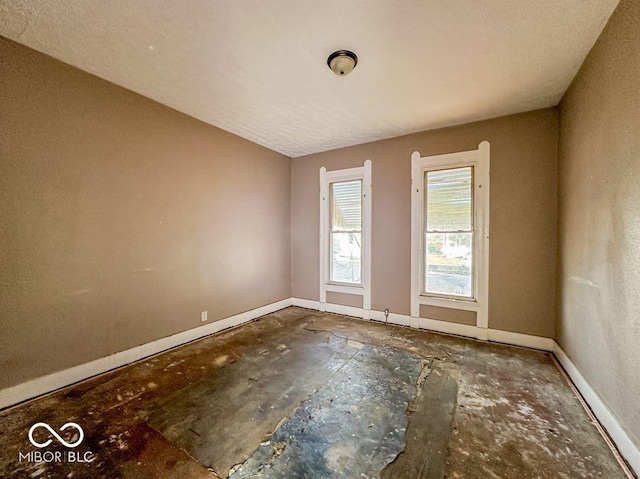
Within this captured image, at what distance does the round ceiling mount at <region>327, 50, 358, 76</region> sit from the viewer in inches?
82.7

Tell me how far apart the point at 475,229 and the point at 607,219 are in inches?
61.0

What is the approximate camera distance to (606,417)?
1.79 metres

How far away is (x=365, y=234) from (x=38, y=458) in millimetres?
3801

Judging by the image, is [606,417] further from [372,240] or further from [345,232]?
[345,232]

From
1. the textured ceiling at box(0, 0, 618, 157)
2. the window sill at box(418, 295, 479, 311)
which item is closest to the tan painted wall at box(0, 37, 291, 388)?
the textured ceiling at box(0, 0, 618, 157)

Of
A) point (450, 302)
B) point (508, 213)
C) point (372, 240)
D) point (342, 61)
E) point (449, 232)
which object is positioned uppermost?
→ point (342, 61)

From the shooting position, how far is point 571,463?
5.04ft

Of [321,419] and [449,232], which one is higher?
[449,232]

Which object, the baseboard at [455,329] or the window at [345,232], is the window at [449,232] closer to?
the baseboard at [455,329]

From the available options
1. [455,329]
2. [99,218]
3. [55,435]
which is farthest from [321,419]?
[99,218]

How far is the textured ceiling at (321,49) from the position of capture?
1.71m

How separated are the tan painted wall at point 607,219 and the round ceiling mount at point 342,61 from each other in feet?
5.48

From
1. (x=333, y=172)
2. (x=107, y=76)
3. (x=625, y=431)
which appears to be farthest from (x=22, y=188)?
(x=625, y=431)

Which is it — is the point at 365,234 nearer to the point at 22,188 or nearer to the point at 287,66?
the point at 287,66
